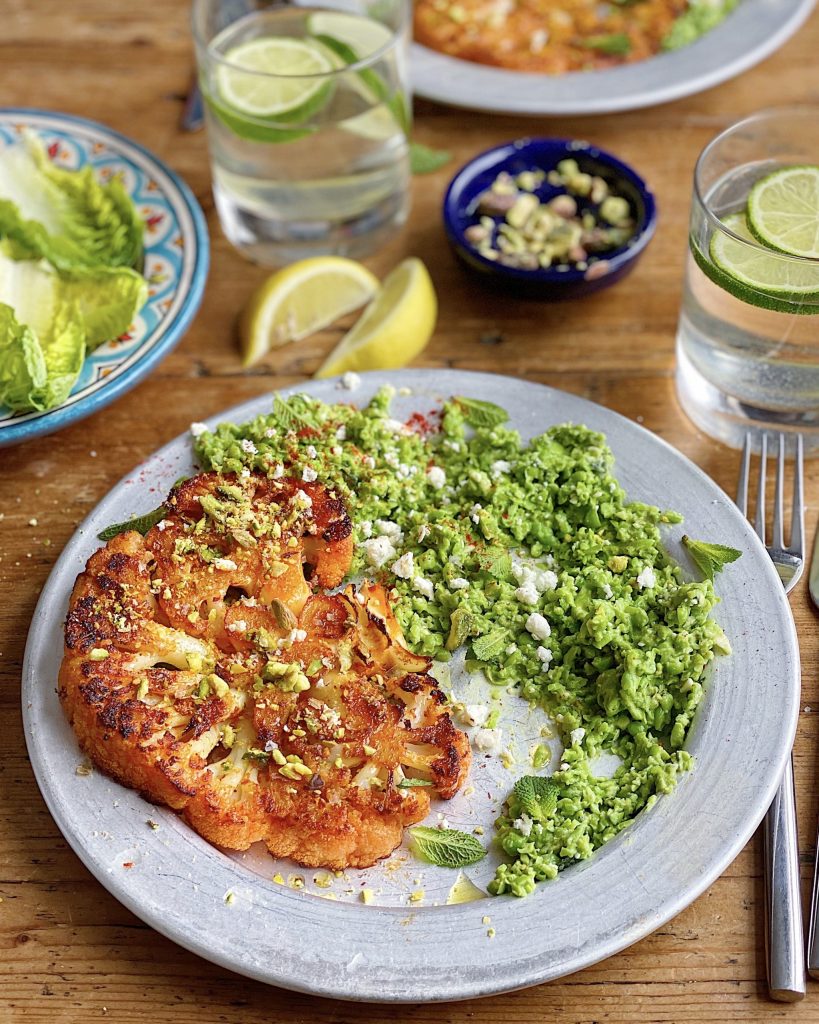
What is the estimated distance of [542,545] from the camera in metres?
1.93

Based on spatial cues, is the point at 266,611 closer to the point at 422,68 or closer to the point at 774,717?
the point at 774,717

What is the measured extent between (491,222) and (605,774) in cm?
138

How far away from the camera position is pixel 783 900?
1.59 m

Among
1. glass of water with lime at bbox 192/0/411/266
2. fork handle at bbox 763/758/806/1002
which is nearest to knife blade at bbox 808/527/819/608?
fork handle at bbox 763/758/806/1002

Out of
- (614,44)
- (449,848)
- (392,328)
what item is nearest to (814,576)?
(449,848)

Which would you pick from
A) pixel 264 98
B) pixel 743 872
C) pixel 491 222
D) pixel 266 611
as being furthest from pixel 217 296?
pixel 743 872

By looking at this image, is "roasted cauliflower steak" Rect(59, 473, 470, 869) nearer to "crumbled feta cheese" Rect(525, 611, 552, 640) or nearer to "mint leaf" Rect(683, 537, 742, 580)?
"crumbled feta cheese" Rect(525, 611, 552, 640)

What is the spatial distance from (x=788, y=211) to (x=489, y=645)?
99 centimetres

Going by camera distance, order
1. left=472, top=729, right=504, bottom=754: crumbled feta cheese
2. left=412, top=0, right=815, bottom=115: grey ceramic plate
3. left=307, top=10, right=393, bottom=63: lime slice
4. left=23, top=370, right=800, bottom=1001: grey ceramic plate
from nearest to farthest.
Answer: left=23, top=370, right=800, bottom=1001: grey ceramic plate → left=472, top=729, right=504, bottom=754: crumbled feta cheese → left=307, top=10, right=393, bottom=63: lime slice → left=412, top=0, right=815, bottom=115: grey ceramic plate

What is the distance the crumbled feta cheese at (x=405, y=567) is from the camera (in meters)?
1.87

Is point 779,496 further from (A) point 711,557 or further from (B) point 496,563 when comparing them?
(B) point 496,563

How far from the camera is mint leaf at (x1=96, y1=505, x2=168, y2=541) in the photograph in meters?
1.95

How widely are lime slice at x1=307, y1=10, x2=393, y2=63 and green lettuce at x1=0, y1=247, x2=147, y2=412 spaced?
0.74 m

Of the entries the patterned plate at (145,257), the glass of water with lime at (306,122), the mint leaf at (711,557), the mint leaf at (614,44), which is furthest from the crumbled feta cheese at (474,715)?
the mint leaf at (614,44)
